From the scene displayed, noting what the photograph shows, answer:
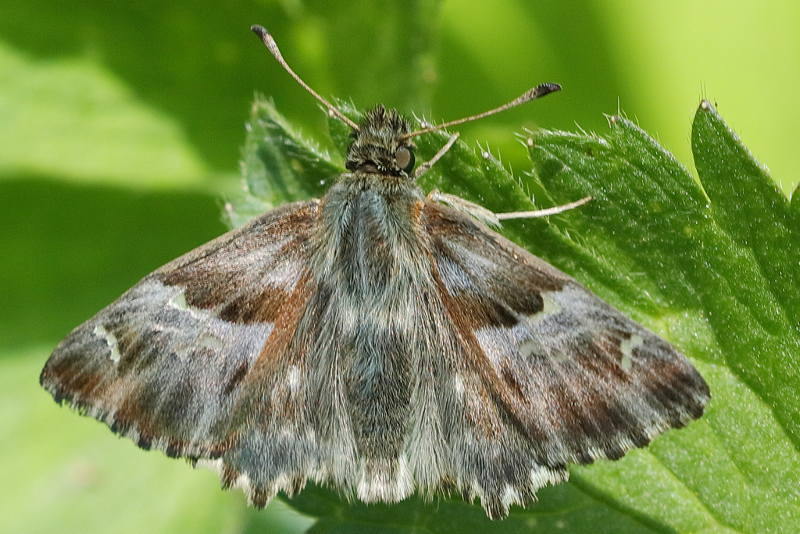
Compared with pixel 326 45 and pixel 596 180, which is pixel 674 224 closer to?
pixel 596 180

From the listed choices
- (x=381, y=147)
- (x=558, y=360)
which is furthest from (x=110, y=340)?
(x=558, y=360)

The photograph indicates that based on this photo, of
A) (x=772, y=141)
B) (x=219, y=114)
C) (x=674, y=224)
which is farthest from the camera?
(x=772, y=141)

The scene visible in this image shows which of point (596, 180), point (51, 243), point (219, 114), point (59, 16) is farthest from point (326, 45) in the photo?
point (51, 243)

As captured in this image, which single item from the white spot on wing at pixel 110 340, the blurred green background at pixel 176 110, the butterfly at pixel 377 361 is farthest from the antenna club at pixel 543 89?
the white spot on wing at pixel 110 340

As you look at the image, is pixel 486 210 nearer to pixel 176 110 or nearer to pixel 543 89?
pixel 543 89

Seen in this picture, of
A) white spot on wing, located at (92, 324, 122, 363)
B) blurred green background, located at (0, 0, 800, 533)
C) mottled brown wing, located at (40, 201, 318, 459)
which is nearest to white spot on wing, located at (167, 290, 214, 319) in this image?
mottled brown wing, located at (40, 201, 318, 459)

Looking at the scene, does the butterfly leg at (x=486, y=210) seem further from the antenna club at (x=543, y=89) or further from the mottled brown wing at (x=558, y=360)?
the antenna club at (x=543, y=89)

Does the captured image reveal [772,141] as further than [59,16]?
Yes
